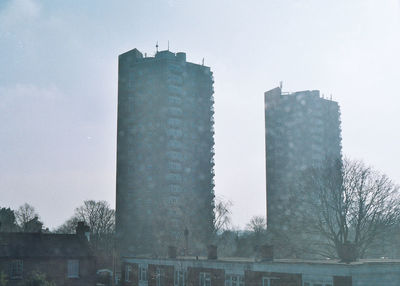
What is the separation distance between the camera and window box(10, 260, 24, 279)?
45094mm

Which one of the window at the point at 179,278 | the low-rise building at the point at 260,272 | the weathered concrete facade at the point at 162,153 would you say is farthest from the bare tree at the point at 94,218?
the window at the point at 179,278

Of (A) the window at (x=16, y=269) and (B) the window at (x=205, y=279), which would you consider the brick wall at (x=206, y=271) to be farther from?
(A) the window at (x=16, y=269)

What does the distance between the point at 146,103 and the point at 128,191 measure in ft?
66.8

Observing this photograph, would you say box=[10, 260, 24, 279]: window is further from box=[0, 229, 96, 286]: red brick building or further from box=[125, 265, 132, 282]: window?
box=[125, 265, 132, 282]: window

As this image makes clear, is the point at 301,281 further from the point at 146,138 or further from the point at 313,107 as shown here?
the point at 313,107

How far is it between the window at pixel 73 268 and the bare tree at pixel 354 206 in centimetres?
2543

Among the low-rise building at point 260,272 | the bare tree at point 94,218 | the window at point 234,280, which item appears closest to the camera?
the low-rise building at point 260,272

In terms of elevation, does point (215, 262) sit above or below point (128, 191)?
below

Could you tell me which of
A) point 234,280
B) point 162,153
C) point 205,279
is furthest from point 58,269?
point 162,153

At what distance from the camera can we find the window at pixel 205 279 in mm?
35281

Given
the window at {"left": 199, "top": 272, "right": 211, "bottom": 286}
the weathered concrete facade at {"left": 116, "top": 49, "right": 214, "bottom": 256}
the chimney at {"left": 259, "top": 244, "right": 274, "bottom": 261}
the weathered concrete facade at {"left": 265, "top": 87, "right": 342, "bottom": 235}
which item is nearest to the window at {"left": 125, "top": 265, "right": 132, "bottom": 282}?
the window at {"left": 199, "top": 272, "right": 211, "bottom": 286}

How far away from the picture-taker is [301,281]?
26.7 metres

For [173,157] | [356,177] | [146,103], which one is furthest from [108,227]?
[356,177]

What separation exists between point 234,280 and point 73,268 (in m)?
23.0
